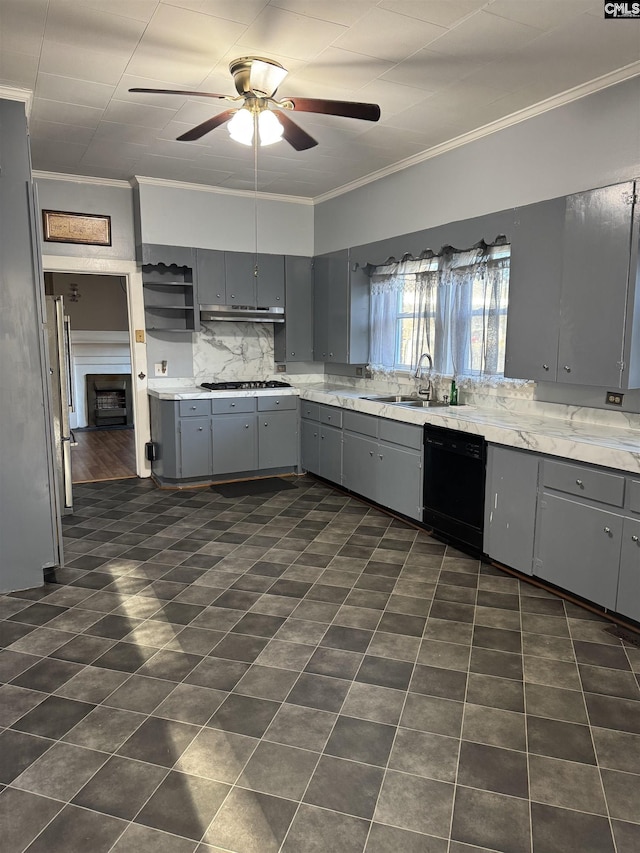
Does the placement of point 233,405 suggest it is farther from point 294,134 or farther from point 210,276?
point 294,134

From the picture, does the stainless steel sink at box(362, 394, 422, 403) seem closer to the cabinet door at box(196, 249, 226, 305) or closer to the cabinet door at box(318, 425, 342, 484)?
the cabinet door at box(318, 425, 342, 484)

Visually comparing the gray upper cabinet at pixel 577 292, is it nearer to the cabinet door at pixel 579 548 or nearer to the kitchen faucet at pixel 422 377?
the cabinet door at pixel 579 548

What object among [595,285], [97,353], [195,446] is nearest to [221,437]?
[195,446]

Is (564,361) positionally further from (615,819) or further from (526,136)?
(615,819)

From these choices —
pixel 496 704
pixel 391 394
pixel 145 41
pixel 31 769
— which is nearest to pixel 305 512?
pixel 391 394

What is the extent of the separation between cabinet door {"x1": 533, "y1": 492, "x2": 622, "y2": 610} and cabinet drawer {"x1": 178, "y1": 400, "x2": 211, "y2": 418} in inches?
128

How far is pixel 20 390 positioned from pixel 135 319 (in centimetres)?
250

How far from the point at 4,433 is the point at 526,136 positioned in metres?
3.66

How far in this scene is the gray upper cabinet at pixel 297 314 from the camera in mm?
6164

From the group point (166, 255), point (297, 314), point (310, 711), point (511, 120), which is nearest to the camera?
point (310, 711)

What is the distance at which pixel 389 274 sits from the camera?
5.38m

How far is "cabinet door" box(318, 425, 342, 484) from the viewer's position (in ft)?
17.6

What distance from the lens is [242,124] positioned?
9.85 feet

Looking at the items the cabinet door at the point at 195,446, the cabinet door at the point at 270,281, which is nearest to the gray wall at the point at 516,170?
the cabinet door at the point at 270,281
